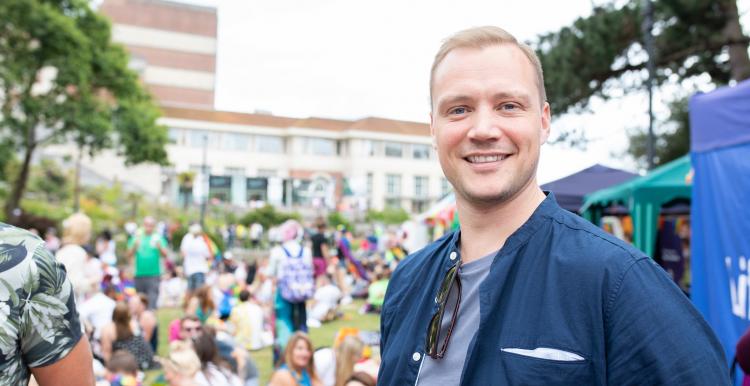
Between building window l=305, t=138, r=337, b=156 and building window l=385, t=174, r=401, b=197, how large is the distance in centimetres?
742

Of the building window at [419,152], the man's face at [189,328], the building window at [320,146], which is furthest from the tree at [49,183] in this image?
the building window at [419,152]

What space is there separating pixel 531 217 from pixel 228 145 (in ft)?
237

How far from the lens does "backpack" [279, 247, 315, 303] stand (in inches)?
297

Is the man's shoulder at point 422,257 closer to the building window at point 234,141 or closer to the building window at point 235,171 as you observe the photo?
the building window at point 235,171

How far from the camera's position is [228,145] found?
71.4 meters

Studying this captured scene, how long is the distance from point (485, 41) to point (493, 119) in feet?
0.59

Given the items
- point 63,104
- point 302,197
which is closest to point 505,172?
point 63,104

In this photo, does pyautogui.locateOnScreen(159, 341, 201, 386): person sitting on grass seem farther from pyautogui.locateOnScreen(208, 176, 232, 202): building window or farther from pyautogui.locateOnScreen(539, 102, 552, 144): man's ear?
pyautogui.locateOnScreen(208, 176, 232, 202): building window

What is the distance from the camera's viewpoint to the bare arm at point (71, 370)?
1.65 metres

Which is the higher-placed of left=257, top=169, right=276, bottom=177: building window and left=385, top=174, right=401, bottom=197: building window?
left=257, top=169, right=276, bottom=177: building window

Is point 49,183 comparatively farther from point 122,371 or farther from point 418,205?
point 418,205

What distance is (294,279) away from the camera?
298 inches

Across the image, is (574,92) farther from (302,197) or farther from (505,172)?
(302,197)

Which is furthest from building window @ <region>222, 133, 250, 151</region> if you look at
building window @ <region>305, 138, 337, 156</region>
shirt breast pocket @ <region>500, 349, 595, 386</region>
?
shirt breast pocket @ <region>500, 349, 595, 386</region>
